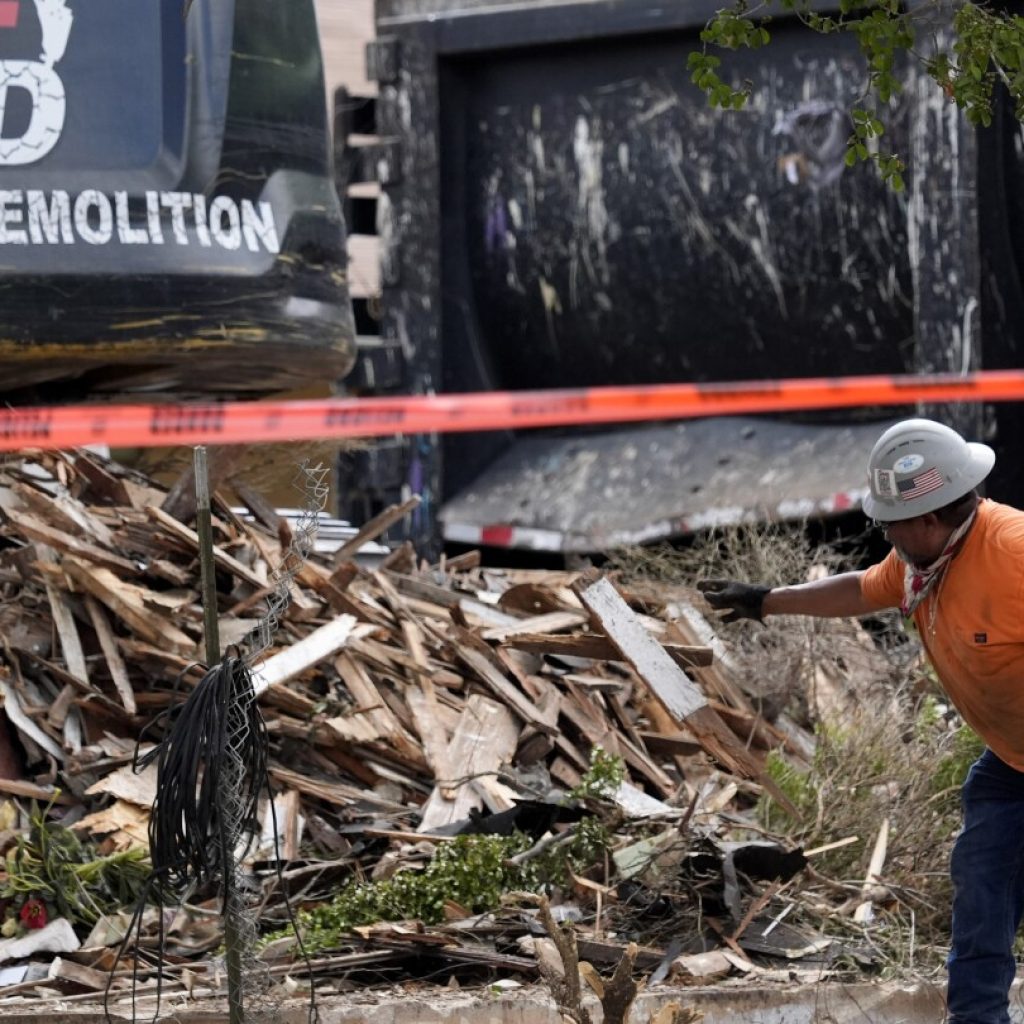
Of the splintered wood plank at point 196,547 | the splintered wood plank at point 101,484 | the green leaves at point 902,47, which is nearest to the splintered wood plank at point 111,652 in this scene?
the splintered wood plank at point 196,547

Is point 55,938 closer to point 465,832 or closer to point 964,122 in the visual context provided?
point 465,832

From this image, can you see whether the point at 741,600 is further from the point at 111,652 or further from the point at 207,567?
the point at 111,652

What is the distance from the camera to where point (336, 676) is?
22.9 feet

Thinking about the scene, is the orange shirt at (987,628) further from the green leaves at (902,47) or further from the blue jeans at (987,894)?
the green leaves at (902,47)

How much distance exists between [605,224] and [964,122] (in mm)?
2067

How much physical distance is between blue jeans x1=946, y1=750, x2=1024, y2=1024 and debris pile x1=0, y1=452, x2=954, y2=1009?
692mm

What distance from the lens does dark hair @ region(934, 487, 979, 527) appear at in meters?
4.70

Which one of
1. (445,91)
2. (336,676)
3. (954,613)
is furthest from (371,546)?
(954,613)

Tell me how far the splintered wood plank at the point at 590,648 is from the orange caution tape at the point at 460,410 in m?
1.29

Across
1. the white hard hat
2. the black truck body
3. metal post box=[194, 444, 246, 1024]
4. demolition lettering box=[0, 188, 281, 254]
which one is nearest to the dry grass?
the black truck body

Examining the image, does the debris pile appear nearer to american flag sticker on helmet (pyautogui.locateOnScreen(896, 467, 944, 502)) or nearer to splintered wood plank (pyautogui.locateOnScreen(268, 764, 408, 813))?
splintered wood plank (pyautogui.locateOnScreen(268, 764, 408, 813))

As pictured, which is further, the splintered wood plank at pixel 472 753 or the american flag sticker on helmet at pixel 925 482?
the splintered wood plank at pixel 472 753

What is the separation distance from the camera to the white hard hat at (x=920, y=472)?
4.66 metres

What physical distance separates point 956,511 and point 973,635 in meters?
0.30
